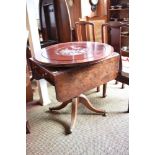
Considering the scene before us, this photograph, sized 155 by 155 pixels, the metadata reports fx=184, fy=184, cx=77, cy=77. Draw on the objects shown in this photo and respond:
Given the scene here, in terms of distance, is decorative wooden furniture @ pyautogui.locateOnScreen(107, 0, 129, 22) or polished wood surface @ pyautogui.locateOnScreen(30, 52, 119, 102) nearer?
polished wood surface @ pyautogui.locateOnScreen(30, 52, 119, 102)

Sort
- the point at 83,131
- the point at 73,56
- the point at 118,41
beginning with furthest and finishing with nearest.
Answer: the point at 118,41
the point at 83,131
the point at 73,56

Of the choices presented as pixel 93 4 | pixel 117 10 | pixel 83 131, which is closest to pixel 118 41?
pixel 83 131

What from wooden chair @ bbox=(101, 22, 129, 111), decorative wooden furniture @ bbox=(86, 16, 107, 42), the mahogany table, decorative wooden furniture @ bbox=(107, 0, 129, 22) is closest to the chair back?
wooden chair @ bbox=(101, 22, 129, 111)

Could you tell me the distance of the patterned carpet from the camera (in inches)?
60.5

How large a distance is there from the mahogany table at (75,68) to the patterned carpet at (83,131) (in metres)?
0.14

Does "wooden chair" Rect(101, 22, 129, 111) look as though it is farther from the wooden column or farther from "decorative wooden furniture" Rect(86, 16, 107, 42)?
"decorative wooden furniture" Rect(86, 16, 107, 42)

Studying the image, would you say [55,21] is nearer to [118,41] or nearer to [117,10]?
[118,41]

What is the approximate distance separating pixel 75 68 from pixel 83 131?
0.64 m

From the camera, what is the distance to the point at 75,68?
4.96ft

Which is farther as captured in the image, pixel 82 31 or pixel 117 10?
pixel 117 10

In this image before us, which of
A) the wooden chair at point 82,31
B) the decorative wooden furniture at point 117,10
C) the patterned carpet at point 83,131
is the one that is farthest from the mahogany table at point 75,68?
the decorative wooden furniture at point 117,10

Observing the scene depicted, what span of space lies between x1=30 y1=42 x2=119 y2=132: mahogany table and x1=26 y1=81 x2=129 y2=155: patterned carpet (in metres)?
0.14
